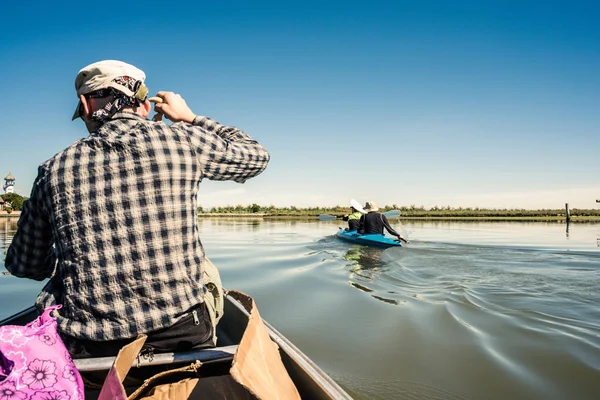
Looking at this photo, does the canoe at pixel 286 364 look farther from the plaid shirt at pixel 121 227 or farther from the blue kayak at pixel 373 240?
the blue kayak at pixel 373 240

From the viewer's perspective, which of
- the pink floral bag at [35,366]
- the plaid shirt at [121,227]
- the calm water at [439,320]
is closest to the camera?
the pink floral bag at [35,366]

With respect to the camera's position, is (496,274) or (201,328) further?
(496,274)

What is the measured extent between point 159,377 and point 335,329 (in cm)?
335

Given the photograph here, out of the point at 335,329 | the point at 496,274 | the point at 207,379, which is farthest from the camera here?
the point at 496,274

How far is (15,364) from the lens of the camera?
1.28 metres

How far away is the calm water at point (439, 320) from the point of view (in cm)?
321

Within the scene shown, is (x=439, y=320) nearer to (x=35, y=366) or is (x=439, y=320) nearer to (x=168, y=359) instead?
(x=168, y=359)

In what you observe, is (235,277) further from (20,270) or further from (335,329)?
(20,270)

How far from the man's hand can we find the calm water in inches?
92.3

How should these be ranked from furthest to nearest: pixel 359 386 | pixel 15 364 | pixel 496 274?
pixel 496 274
pixel 359 386
pixel 15 364

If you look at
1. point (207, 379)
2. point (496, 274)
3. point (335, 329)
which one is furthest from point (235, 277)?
point (207, 379)

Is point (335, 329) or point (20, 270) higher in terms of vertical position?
point (20, 270)

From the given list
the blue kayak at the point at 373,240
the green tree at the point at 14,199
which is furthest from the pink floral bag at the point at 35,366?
the green tree at the point at 14,199

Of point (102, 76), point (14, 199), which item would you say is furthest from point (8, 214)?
point (102, 76)
